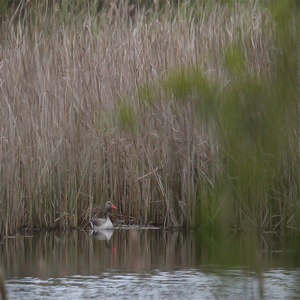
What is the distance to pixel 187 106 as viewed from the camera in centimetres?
923

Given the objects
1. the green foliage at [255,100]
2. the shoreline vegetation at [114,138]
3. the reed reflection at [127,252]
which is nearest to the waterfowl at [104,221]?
the reed reflection at [127,252]

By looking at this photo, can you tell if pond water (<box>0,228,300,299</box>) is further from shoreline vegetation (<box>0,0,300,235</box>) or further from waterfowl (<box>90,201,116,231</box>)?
shoreline vegetation (<box>0,0,300,235</box>)

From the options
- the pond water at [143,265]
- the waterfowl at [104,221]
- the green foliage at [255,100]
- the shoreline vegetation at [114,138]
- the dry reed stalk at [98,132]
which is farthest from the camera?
the waterfowl at [104,221]

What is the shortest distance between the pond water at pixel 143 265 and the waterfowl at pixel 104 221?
4.7 inches

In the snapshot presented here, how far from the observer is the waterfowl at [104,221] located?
961cm

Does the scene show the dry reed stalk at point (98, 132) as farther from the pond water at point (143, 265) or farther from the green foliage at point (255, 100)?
the green foliage at point (255, 100)

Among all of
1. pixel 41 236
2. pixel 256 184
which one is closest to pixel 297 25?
pixel 256 184

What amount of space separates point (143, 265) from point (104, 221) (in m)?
2.23

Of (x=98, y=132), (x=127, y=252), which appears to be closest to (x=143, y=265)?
(x=127, y=252)

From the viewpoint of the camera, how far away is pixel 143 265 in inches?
296

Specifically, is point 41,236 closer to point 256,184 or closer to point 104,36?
point 104,36

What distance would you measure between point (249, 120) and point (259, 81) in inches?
7.1

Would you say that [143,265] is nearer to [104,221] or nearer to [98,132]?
[104,221]

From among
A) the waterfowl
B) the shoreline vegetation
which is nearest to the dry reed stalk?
the shoreline vegetation
